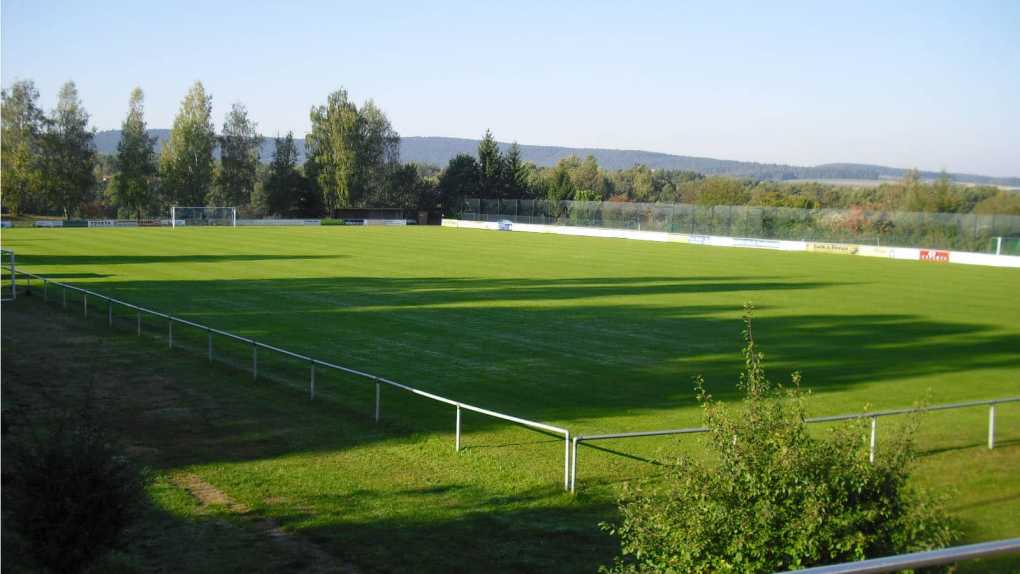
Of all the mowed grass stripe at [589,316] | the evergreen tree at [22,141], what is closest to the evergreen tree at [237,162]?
the evergreen tree at [22,141]

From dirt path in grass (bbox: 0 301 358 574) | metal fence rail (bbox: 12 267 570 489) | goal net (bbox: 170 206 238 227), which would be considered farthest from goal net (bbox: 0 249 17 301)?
goal net (bbox: 170 206 238 227)

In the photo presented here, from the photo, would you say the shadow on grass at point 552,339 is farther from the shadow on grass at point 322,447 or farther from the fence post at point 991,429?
the fence post at point 991,429

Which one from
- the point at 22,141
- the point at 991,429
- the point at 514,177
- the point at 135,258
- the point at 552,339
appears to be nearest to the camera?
the point at 991,429

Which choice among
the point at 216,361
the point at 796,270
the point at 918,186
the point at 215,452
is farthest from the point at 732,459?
the point at 918,186

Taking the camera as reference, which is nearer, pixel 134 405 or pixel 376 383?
pixel 376 383

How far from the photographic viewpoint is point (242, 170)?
374 feet

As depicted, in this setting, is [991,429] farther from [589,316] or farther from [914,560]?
[589,316]

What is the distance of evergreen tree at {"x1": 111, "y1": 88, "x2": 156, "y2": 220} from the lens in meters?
104

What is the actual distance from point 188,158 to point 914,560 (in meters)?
114

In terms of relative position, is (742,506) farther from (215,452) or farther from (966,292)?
(966,292)

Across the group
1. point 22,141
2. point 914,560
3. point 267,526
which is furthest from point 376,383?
point 22,141

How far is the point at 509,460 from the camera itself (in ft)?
46.8

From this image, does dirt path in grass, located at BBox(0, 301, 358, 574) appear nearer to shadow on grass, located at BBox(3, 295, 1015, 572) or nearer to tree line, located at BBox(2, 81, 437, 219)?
shadow on grass, located at BBox(3, 295, 1015, 572)

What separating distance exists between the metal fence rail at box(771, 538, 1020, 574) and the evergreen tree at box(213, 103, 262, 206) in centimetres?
11492
